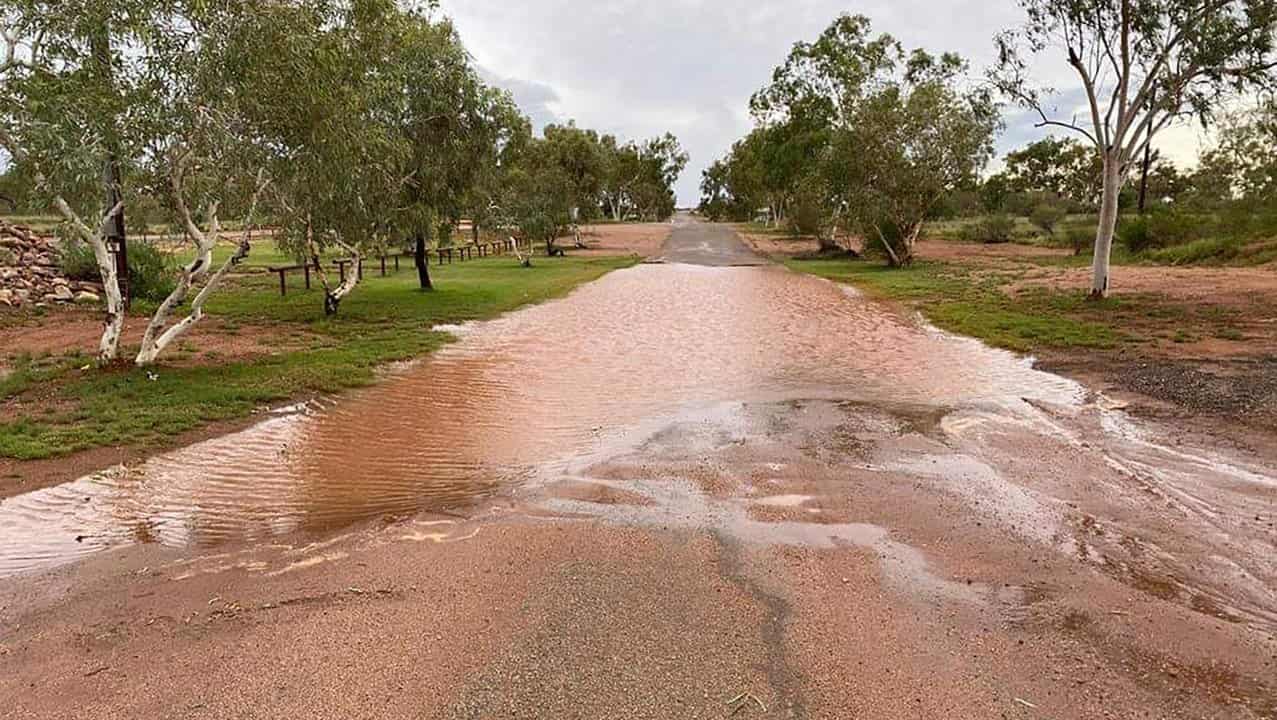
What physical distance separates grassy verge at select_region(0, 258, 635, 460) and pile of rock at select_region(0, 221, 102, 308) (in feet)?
8.45

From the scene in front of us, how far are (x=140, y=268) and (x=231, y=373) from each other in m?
8.48

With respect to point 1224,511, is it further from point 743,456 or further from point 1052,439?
point 743,456

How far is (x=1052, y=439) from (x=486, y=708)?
21.3 ft

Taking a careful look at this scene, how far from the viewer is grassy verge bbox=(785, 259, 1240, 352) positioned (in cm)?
1308

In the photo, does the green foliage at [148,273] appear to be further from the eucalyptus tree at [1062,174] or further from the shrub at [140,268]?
the eucalyptus tree at [1062,174]

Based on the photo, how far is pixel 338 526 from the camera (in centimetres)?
552

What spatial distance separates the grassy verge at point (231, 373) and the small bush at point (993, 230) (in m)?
35.3

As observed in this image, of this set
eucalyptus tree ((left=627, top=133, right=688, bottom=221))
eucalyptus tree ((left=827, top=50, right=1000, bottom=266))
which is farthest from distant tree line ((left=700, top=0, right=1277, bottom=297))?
eucalyptus tree ((left=627, top=133, right=688, bottom=221))

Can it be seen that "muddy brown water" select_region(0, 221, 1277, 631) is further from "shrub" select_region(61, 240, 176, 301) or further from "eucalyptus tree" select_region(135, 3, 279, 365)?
"shrub" select_region(61, 240, 176, 301)

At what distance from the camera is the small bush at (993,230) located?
4606cm

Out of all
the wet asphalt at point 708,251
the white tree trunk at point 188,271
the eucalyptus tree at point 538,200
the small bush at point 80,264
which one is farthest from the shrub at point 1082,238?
the small bush at point 80,264

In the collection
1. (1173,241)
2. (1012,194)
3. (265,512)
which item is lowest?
(265,512)

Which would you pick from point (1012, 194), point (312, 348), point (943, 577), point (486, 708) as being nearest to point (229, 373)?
point (312, 348)

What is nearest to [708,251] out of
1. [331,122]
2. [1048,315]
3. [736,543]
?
[1048,315]
